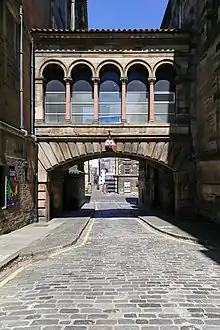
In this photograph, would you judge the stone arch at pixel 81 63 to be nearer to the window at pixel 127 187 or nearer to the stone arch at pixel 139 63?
the stone arch at pixel 139 63

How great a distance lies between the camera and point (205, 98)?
658 inches

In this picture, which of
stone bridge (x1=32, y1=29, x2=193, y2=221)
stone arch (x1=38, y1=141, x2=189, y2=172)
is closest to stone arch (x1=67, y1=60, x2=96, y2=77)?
stone bridge (x1=32, y1=29, x2=193, y2=221)

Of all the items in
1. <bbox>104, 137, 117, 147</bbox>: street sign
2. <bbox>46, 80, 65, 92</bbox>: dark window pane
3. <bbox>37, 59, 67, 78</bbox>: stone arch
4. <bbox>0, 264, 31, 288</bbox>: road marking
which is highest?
<bbox>37, 59, 67, 78</bbox>: stone arch

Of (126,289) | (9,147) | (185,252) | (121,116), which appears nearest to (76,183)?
(121,116)

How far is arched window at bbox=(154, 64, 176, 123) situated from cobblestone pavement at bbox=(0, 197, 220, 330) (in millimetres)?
9950

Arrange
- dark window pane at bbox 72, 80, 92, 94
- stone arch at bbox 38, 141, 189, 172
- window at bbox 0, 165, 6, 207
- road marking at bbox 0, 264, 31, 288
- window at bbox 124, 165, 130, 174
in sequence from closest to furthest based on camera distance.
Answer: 1. road marking at bbox 0, 264, 31, 288
2. window at bbox 0, 165, 6, 207
3. stone arch at bbox 38, 141, 189, 172
4. dark window pane at bbox 72, 80, 92, 94
5. window at bbox 124, 165, 130, 174

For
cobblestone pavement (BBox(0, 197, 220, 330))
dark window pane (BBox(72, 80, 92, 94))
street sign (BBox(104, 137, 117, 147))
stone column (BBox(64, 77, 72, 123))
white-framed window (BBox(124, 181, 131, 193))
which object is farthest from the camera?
white-framed window (BBox(124, 181, 131, 193))

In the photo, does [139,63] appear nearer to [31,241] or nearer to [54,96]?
[54,96]

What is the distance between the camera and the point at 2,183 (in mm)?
13148

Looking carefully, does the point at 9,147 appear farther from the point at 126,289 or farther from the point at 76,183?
the point at 76,183

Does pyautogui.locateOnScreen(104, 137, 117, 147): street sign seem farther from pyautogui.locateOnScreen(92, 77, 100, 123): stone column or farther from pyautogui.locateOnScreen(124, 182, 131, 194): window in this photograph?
pyautogui.locateOnScreen(124, 182, 131, 194): window

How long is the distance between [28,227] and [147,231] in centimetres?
507

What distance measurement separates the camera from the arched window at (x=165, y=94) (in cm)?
1872

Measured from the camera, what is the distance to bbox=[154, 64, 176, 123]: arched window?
18719mm
